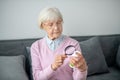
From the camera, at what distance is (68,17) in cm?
251

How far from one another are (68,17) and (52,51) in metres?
0.90

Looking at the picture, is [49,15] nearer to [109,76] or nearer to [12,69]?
[12,69]

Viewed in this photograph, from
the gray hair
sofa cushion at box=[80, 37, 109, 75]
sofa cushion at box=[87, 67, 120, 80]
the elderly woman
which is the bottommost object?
sofa cushion at box=[87, 67, 120, 80]

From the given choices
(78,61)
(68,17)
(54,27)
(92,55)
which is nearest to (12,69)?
(54,27)

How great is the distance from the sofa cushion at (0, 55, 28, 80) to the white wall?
423 millimetres

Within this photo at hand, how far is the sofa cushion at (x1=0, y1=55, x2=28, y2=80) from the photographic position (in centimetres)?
172

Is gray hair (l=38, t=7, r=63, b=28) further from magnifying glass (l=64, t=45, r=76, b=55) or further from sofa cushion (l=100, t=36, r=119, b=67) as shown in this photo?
sofa cushion (l=100, t=36, r=119, b=67)

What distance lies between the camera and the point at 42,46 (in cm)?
174

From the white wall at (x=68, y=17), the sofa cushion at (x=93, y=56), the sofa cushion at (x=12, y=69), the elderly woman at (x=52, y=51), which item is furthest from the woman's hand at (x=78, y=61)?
the white wall at (x=68, y=17)

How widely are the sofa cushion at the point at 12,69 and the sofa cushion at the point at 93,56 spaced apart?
0.66 meters

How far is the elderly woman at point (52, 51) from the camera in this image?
5.24 feet

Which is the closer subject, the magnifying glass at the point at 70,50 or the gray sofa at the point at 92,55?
the magnifying glass at the point at 70,50

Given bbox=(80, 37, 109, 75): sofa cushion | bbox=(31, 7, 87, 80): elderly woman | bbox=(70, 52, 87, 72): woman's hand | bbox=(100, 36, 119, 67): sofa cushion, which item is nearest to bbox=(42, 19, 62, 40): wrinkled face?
bbox=(31, 7, 87, 80): elderly woman

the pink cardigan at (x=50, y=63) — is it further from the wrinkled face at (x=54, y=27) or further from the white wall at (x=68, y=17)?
the white wall at (x=68, y=17)
